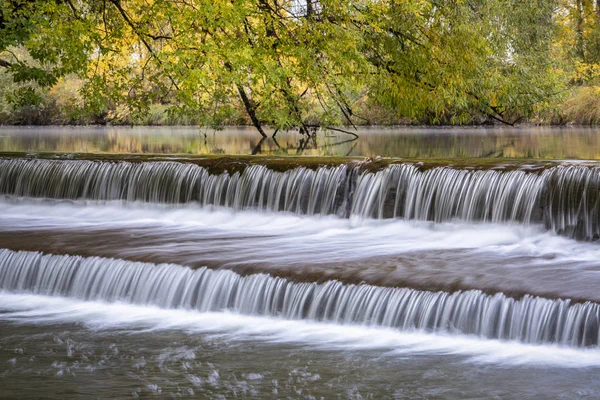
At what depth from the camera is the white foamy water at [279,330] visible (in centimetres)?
760

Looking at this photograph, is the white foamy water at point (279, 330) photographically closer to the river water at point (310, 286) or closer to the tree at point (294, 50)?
the river water at point (310, 286)

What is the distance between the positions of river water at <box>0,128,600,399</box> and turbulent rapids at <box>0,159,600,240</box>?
3cm

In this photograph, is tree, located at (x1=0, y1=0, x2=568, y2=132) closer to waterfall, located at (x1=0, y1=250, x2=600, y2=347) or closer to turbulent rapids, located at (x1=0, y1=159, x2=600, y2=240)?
turbulent rapids, located at (x1=0, y1=159, x2=600, y2=240)

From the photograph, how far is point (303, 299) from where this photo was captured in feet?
29.1

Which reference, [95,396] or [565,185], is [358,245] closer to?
[565,185]

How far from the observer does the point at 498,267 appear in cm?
964

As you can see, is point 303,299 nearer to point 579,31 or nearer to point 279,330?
point 279,330

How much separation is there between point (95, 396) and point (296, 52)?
37.6 feet

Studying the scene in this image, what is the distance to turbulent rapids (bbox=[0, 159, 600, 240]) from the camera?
11.5m

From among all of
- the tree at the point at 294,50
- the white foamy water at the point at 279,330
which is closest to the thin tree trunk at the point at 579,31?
the tree at the point at 294,50

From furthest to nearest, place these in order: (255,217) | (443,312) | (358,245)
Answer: (255,217), (358,245), (443,312)

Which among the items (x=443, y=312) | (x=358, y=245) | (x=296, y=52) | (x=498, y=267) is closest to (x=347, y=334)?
(x=443, y=312)

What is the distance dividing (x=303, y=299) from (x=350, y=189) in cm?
475

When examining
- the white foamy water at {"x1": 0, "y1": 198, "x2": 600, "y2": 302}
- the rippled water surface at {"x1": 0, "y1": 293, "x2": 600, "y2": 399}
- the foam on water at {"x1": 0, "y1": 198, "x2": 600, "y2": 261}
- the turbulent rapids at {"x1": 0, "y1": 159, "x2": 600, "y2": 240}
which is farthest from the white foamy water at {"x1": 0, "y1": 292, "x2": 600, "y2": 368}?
the turbulent rapids at {"x1": 0, "y1": 159, "x2": 600, "y2": 240}
